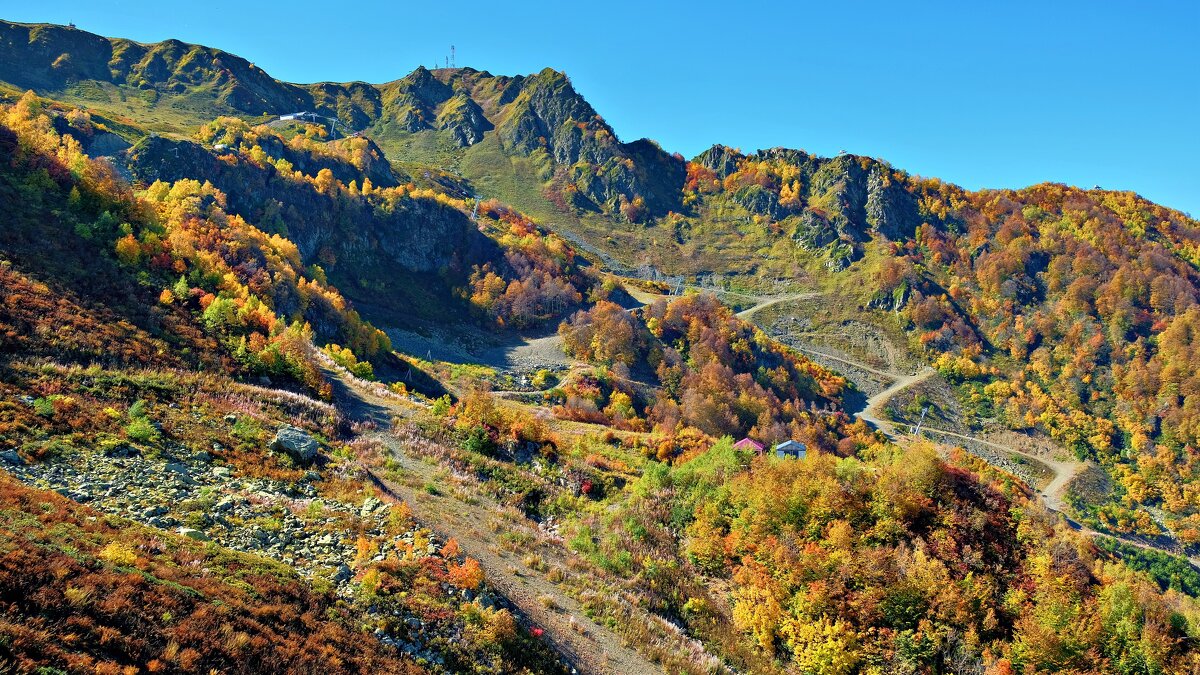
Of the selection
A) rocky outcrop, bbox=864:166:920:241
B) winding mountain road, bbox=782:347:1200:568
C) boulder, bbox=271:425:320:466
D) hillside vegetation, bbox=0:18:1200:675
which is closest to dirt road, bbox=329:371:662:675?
hillside vegetation, bbox=0:18:1200:675

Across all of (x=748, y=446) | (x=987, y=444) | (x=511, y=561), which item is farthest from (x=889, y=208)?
(x=511, y=561)

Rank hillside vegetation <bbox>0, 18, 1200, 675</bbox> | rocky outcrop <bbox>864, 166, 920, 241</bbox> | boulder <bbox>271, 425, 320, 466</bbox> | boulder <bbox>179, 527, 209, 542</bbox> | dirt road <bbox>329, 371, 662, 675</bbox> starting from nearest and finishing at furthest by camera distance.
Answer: hillside vegetation <bbox>0, 18, 1200, 675</bbox> → boulder <bbox>179, 527, 209, 542</bbox> → dirt road <bbox>329, 371, 662, 675</bbox> → boulder <bbox>271, 425, 320, 466</bbox> → rocky outcrop <bbox>864, 166, 920, 241</bbox>

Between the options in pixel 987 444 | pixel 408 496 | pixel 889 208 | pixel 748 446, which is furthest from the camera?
pixel 889 208

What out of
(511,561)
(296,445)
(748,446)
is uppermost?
(748,446)

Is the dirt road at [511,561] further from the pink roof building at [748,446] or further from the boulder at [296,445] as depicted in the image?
the pink roof building at [748,446]

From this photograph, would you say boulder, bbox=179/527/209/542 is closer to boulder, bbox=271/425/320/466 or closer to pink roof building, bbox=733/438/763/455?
boulder, bbox=271/425/320/466

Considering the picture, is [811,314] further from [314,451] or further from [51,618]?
[51,618]

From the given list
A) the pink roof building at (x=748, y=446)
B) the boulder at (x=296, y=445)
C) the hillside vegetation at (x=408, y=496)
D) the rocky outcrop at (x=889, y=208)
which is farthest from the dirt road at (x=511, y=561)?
the rocky outcrop at (x=889, y=208)

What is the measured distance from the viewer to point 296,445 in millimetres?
20953

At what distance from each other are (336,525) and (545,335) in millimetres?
78141

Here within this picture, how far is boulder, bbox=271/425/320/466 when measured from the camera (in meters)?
20.8

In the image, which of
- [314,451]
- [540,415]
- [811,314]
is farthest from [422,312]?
[811,314]

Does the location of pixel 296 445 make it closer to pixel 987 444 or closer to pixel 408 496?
pixel 408 496

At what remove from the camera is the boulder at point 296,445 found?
2075 centimetres
